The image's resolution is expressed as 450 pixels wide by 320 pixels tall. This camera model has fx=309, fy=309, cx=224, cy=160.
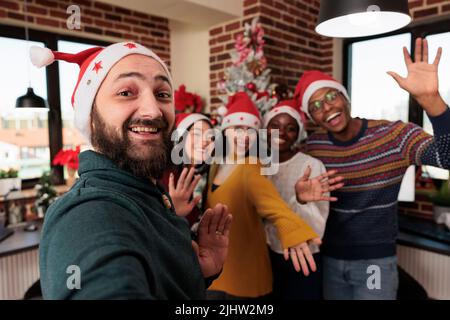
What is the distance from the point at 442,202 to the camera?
2193 millimetres

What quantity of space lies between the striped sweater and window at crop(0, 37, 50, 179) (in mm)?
2001

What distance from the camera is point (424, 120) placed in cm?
223

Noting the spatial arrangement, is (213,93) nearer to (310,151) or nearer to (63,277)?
(310,151)

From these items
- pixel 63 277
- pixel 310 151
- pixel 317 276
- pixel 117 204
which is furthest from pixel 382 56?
pixel 63 277

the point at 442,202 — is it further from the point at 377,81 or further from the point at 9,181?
the point at 9,181

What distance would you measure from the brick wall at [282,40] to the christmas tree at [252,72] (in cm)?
13

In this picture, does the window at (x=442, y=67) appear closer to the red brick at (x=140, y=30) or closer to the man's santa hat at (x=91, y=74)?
the man's santa hat at (x=91, y=74)

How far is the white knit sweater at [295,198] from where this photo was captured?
1.40 meters

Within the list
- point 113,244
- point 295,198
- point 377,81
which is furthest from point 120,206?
point 377,81

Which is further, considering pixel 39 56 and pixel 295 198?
pixel 295 198

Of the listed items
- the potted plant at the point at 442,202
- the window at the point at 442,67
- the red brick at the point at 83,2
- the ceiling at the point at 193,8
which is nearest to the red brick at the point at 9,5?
the red brick at the point at 83,2

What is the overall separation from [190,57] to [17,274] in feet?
6.83

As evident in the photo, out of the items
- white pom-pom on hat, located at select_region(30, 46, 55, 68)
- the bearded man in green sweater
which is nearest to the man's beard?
the bearded man in green sweater
